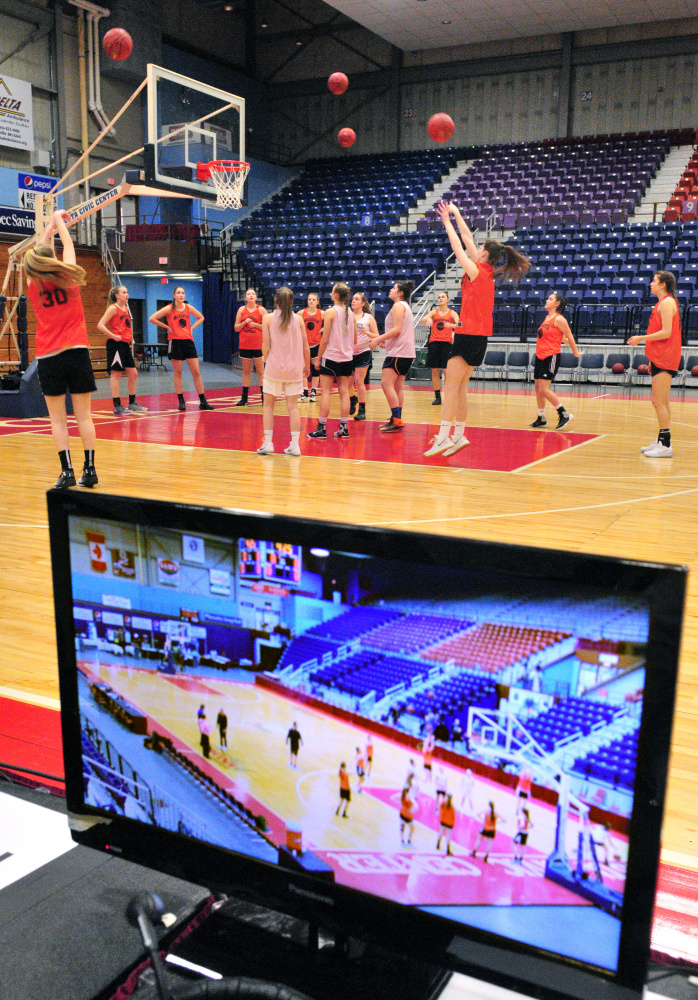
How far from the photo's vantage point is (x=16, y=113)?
18.5m

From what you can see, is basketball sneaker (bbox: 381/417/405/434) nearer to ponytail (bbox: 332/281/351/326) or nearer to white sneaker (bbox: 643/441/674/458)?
ponytail (bbox: 332/281/351/326)

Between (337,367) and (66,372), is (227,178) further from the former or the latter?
(66,372)

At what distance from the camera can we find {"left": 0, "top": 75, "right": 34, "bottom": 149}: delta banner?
18.2m

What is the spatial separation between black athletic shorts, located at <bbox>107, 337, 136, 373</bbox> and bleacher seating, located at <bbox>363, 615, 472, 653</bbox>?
9.76 metres

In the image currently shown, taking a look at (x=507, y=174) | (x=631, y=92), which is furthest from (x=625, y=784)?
(x=631, y=92)

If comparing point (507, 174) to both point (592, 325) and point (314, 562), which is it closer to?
point (592, 325)

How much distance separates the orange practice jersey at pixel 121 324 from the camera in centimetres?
1006

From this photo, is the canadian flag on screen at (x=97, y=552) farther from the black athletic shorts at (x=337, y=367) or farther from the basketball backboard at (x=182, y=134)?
the basketball backboard at (x=182, y=134)

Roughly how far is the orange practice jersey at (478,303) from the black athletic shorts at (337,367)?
1771mm

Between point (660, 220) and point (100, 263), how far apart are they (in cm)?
1232

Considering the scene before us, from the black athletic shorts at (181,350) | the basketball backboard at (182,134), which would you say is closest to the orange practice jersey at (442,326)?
the black athletic shorts at (181,350)

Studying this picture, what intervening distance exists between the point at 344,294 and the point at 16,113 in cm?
1430

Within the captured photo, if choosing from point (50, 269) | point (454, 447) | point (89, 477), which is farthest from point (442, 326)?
point (50, 269)

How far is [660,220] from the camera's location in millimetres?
18609
